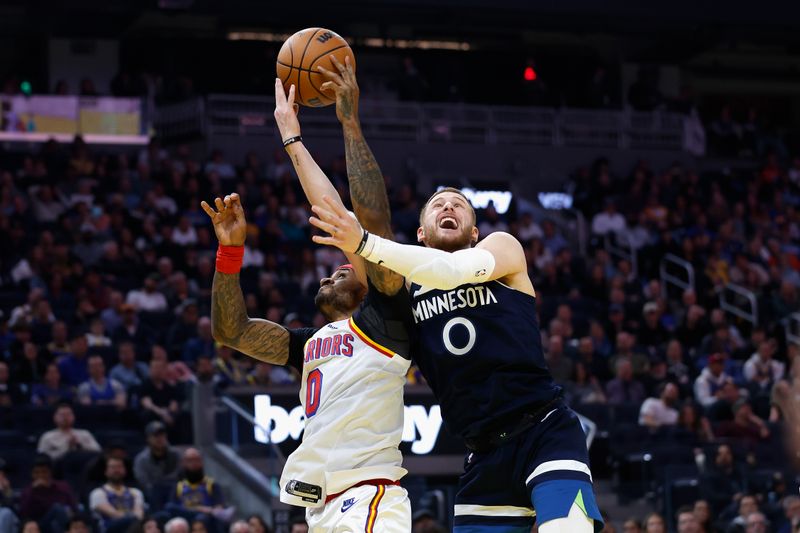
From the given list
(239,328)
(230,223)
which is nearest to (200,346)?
(239,328)

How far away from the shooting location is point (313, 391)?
247 inches

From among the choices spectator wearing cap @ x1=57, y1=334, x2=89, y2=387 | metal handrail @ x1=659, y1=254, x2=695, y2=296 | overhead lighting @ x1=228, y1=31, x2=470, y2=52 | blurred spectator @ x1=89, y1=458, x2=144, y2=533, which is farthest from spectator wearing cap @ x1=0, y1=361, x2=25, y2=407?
overhead lighting @ x1=228, y1=31, x2=470, y2=52

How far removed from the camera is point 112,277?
1758 centimetres

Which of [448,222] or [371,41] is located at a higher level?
[371,41]

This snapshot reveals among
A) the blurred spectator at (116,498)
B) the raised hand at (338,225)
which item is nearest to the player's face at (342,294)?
the raised hand at (338,225)

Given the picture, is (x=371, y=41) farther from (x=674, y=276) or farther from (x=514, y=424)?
(x=514, y=424)

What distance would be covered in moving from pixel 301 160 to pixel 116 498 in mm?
7276

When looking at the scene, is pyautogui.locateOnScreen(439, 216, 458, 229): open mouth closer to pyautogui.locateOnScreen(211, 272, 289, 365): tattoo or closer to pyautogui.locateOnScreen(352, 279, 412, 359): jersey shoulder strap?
pyautogui.locateOnScreen(352, 279, 412, 359): jersey shoulder strap

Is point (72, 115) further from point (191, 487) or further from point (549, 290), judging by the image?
point (191, 487)

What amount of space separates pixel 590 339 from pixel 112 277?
6324 mm

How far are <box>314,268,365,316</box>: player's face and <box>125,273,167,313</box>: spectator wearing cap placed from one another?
10.5 m

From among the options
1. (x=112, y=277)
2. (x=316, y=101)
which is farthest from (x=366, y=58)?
(x=316, y=101)

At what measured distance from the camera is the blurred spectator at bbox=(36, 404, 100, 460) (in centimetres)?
1350

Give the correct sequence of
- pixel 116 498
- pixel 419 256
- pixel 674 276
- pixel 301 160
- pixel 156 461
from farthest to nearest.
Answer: pixel 674 276 → pixel 156 461 → pixel 116 498 → pixel 301 160 → pixel 419 256
